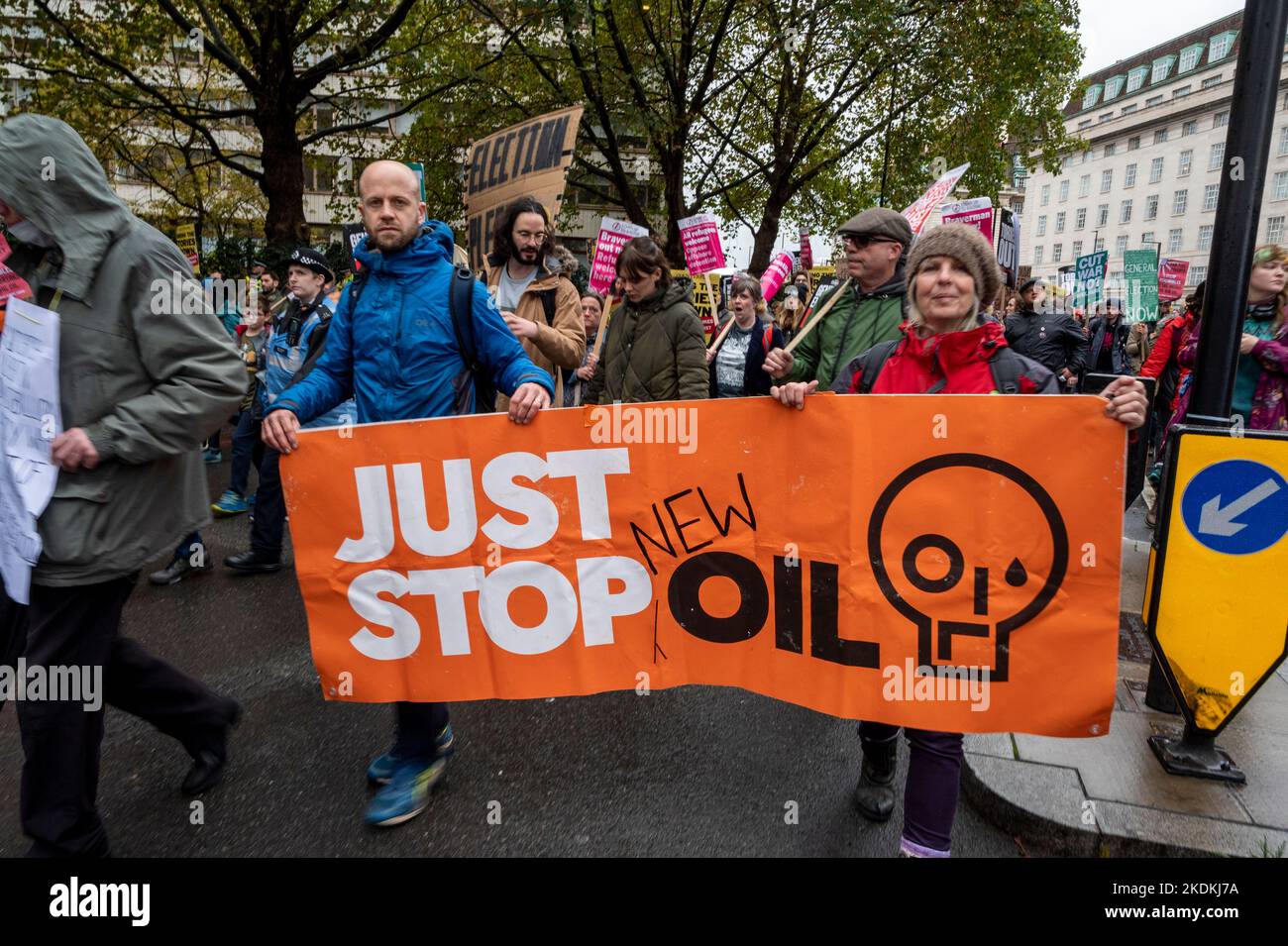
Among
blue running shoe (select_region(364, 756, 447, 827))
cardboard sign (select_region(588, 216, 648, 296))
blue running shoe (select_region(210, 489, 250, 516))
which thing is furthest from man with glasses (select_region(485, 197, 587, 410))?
cardboard sign (select_region(588, 216, 648, 296))

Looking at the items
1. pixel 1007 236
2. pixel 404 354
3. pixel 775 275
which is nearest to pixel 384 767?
pixel 404 354

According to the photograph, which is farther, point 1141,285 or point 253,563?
point 1141,285

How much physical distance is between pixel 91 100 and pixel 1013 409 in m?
16.8

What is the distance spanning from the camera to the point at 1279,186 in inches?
2219

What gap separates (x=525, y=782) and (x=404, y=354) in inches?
65.2

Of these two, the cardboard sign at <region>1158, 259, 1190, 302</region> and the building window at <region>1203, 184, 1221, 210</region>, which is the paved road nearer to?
the cardboard sign at <region>1158, 259, 1190, 302</region>

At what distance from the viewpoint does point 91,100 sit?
538 inches

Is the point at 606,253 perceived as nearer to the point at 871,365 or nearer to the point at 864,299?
the point at 864,299

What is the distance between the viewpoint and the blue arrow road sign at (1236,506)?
111 inches

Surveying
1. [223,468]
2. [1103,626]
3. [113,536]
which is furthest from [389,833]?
[223,468]

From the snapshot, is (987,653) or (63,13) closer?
(987,653)

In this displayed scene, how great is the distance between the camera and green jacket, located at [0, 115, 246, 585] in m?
2.16

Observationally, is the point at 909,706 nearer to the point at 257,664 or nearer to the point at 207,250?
the point at 257,664

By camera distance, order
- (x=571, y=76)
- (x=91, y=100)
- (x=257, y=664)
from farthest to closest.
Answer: (x=571, y=76) → (x=91, y=100) → (x=257, y=664)
